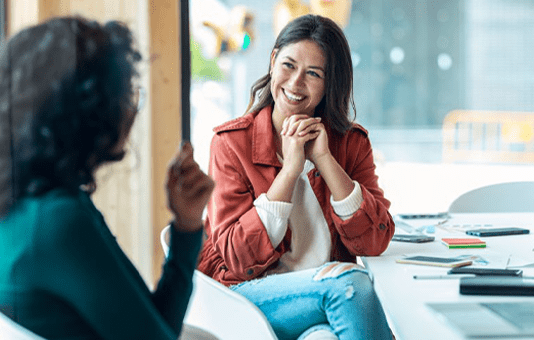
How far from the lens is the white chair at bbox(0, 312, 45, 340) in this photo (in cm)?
61

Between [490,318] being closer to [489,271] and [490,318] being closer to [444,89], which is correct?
[489,271]

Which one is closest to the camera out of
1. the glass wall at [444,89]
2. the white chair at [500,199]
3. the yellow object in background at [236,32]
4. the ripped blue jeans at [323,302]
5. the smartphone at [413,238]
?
the ripped blue jeans at [323,302]

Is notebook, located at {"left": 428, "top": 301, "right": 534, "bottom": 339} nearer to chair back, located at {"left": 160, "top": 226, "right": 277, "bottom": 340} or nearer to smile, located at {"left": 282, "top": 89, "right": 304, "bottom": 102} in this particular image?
chair back, located at {"left": 160, "top": 226, "right": 277, "bottom": 340}

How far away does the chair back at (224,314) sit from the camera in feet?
3.68

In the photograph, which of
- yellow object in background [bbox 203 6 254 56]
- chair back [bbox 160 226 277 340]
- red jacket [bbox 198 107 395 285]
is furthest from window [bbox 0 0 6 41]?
yellow object in background [bbox 203 6 254 56]

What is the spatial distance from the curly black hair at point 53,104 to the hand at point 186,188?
16cm

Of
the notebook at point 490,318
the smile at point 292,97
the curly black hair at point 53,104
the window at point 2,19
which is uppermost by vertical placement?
the window at point 2,19

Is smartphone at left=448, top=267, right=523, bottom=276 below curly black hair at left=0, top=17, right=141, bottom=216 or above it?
below

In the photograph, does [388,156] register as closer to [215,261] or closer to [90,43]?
[215,261]

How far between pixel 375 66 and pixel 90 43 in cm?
596

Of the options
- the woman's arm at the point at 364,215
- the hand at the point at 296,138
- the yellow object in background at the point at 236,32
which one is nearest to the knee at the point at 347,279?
the woman's arm at the point at 364,215

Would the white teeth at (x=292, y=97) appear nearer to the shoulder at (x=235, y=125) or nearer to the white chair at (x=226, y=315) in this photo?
the shoulder at (x=235, y=125)

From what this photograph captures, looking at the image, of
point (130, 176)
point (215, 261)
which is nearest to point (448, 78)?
point (215, 261)

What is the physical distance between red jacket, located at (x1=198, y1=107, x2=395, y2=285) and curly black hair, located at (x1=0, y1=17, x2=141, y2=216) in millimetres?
744
